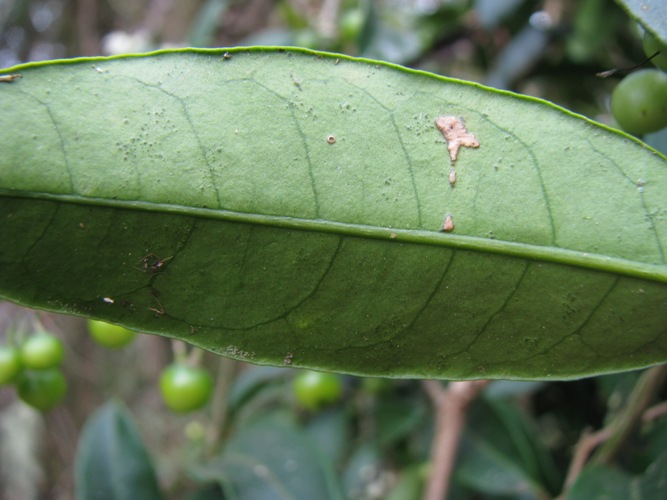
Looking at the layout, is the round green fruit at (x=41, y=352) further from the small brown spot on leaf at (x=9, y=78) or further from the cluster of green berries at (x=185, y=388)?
the small brown spot on leaf at (x=9, y=78)

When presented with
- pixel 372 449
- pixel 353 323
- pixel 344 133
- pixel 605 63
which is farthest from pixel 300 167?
pixel 605 63

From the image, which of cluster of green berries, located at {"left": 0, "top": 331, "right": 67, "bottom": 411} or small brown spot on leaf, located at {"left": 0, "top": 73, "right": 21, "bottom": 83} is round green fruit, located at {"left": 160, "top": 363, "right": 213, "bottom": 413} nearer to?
cluster of green berries, located at {"left": 0, "top": 331, "right": 67, "bottom": 411}

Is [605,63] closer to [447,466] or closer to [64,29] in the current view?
[447,466]

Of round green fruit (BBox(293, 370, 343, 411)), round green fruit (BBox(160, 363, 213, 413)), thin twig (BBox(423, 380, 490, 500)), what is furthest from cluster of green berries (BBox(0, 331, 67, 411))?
thin twig (BBox(423, 380, 490, 500))

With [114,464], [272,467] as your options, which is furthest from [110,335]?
[272,467]

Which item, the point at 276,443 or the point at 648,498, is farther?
the point at 276,443

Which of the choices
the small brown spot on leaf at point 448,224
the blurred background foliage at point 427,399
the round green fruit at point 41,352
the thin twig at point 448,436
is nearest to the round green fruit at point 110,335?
the round green fruit at point 41,352
